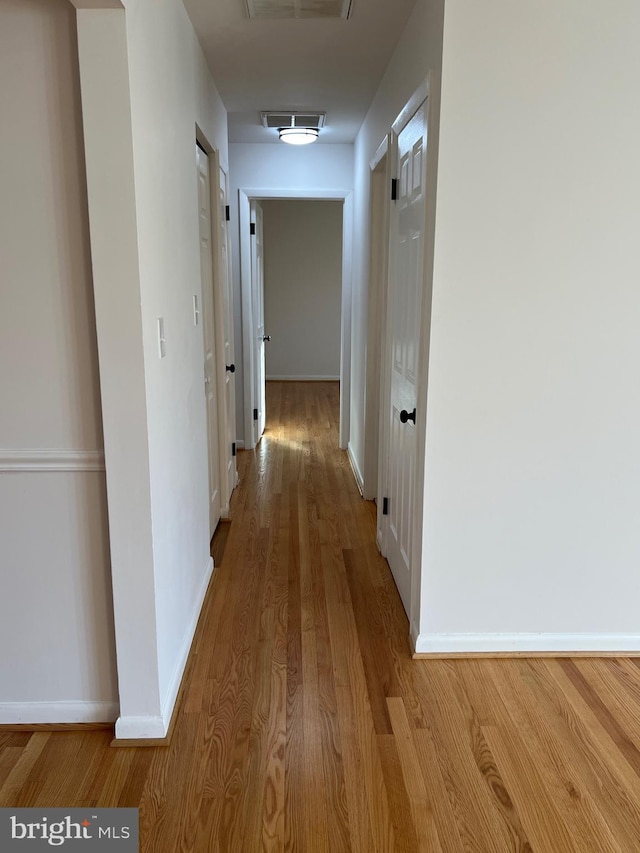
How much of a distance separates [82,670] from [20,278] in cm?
122

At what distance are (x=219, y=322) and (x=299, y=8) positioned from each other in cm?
166

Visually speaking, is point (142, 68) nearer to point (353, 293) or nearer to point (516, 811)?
point (516, 811)

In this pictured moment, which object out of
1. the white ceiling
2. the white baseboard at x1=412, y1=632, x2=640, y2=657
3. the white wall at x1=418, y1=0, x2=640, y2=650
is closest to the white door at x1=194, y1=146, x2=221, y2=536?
the white ceiling

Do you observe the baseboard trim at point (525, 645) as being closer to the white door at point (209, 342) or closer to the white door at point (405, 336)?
the white door at point (405, 336)

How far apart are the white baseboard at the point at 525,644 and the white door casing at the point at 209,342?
136cm

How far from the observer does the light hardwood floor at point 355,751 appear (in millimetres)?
1721

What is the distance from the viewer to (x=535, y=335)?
230 cm

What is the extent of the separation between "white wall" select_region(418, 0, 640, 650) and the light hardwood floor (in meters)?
0.28

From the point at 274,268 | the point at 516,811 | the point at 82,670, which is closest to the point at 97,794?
the point at 82,670

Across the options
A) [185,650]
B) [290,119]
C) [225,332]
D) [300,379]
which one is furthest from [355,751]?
[300,379]

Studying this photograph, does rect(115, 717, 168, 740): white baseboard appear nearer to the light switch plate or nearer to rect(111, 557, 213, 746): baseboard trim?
rect(111, 557, 213, 746): baseboard trim

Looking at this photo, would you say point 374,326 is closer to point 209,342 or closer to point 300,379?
point 209,342

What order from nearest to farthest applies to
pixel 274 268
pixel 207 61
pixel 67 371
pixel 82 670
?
1. pixel 67 371
2. pixel 82 670
3. pixel 207 61
4. pixel 274 268

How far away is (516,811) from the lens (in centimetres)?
178
